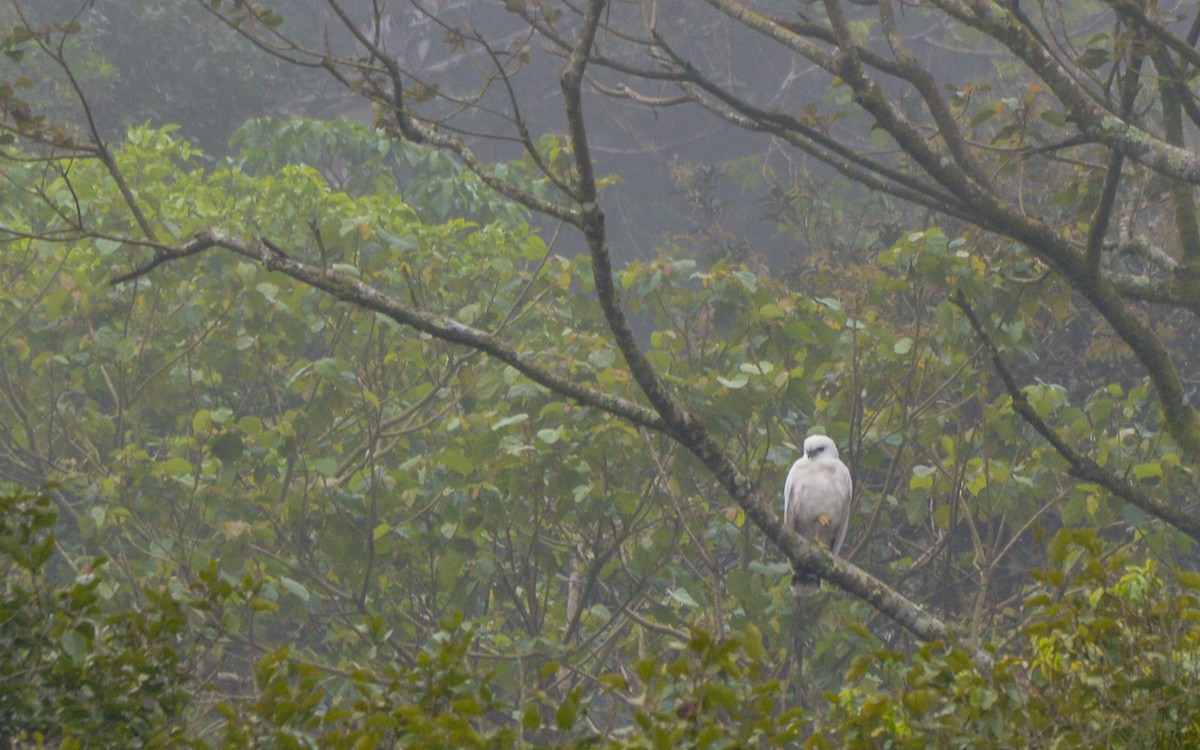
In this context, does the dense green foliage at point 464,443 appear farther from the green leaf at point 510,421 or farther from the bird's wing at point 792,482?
the bird's wing at point 792,482

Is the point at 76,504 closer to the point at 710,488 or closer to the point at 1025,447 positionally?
the point at 710,488

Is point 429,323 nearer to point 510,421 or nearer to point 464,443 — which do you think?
point 510,421

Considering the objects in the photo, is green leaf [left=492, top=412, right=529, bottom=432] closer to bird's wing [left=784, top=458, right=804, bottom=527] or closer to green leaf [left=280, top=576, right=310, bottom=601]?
green leaf [left=280, top=576, right=310, bottom=601]

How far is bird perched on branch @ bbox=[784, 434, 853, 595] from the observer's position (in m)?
5.62

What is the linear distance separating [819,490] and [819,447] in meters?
0.34

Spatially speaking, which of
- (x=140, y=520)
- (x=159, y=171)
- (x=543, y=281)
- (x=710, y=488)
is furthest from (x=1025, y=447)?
(x=159, y=171)

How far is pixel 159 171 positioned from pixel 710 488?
11.4 ft

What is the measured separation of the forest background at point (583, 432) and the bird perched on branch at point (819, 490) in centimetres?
13

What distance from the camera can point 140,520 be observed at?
558 cm

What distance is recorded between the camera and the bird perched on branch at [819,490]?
18.5 ft

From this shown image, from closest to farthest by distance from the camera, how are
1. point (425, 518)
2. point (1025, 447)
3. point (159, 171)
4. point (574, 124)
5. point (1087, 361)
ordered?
point (574, 124), point (425, 518), point (1025, 447), point (159, 171), point (1087, 361)

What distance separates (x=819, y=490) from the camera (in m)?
5.81

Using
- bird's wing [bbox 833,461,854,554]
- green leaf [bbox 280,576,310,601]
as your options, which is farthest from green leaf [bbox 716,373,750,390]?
green leaf [bbox 280,576,310,601]

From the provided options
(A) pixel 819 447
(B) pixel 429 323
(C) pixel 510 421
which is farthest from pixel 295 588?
(A) pixel 819 447
